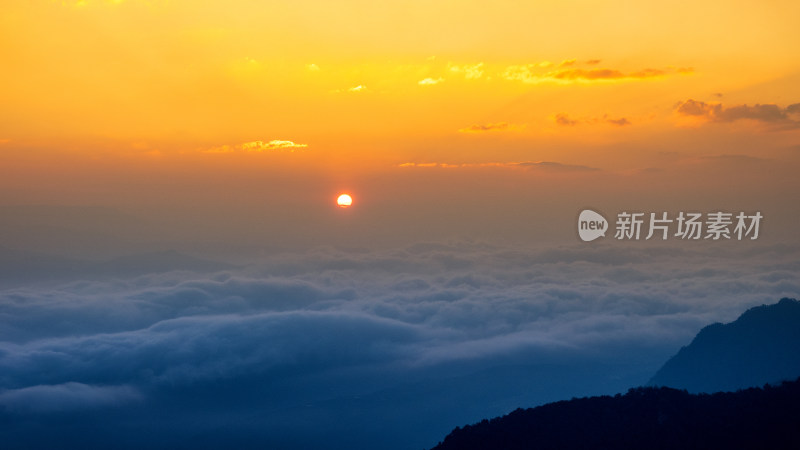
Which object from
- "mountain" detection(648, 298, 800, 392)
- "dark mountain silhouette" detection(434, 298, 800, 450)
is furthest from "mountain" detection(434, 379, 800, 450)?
"mountain" detection(648, 298, 800, 392)

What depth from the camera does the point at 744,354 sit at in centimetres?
8006

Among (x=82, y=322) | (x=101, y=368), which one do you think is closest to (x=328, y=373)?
(x=101, y=368)

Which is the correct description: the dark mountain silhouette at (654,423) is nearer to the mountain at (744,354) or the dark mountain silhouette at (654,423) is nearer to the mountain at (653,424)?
the mountain at (653,424)

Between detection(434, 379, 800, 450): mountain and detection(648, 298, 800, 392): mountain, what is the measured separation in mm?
38311

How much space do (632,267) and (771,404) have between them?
13250cm

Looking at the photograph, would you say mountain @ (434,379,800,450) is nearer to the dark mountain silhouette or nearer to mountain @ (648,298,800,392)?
the dark mountain silhouette

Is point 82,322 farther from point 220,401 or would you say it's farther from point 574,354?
point 574,354

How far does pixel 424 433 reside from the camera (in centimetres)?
10431

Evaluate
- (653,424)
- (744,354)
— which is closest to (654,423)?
(653,424)

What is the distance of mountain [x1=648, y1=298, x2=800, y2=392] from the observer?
251ft

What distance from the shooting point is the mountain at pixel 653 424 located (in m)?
39.0

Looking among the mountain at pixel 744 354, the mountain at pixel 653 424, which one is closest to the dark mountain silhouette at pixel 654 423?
the mountain at pixel 653 424

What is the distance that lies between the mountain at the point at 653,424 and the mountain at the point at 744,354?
38.3 metres

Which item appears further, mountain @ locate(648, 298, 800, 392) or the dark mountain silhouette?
mountain @ locate(648, 298, 800, 392)
